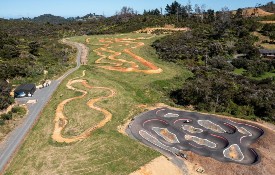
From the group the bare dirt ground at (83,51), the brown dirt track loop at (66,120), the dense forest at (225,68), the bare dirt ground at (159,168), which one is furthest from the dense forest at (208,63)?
the bare dirt ground at (159,168)

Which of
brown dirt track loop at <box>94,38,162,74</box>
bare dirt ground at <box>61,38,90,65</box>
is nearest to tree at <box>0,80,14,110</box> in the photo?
brown dirt track loop at <box>94,38,162,74</box>

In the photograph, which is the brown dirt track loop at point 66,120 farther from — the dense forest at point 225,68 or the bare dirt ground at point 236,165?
the dense forest at point 225,68

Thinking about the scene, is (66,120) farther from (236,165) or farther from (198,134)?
(236,165)

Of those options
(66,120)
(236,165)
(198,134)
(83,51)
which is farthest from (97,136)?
(83,51)

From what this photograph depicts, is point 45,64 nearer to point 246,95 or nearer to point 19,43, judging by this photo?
point 19,43

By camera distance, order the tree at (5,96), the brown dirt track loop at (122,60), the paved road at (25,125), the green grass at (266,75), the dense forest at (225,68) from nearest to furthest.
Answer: the paved road at (25,125) → the tree at (5,96) → the dense forest at (225,68) → the green grass at (266,75) → the brown dirt track loop at (122,60)

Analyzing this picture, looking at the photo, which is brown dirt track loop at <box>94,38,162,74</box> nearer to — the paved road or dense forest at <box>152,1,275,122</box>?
dense forest at <box>152,1,275,122</box>
